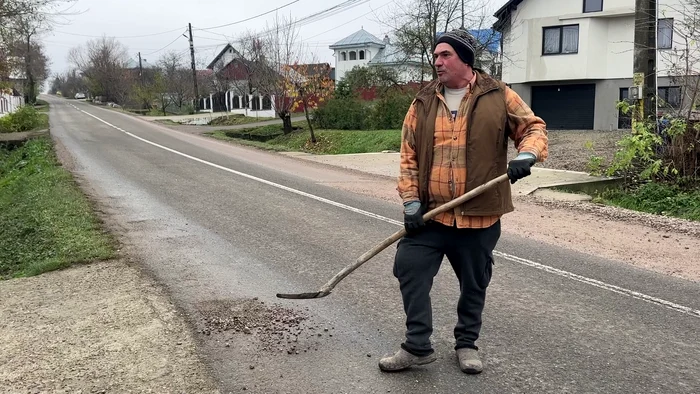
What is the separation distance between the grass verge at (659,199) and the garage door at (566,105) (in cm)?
1832

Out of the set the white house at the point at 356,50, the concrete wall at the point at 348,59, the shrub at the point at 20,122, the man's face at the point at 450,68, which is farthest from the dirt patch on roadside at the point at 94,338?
the concrete wall at the point at 348,59

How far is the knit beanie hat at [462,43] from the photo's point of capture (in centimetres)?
325

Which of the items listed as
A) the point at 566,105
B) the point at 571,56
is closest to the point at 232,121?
the point at 566,105

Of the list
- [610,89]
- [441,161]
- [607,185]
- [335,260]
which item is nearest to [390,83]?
[610,89]

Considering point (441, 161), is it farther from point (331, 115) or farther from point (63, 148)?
point (331, 115)

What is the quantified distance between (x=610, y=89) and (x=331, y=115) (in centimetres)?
1291

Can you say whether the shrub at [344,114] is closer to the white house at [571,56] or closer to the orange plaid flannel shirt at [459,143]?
the white house at [571,56]

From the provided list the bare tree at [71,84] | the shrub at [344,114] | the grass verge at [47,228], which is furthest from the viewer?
the bare tree at [71,84]

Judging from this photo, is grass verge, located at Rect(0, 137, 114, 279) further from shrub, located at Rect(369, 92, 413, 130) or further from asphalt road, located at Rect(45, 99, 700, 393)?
shrub, located at Rect(369, 92, 413, 130)

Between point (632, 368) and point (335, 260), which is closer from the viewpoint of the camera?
point (632, 368)

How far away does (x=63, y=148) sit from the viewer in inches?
766

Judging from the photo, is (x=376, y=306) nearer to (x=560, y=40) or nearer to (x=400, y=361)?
(x=400, y=361)

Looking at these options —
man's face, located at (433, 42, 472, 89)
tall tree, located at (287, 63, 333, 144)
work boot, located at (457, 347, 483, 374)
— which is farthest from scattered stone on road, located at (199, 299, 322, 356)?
tall tree, located at (287, 63, 333, 144)

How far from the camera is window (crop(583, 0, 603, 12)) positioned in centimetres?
2577
